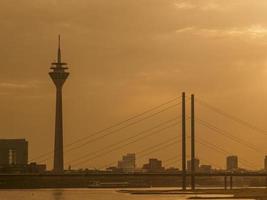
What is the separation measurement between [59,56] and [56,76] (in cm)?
733

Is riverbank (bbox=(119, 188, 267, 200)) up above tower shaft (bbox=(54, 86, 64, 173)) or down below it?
below

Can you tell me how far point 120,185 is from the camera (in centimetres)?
18775

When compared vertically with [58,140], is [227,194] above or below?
below

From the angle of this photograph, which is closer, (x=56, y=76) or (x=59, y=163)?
(x=59, y=163)

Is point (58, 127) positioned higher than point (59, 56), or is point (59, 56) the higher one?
point (59, 56)

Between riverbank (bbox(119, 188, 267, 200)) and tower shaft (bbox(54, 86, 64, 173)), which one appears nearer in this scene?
riverbank (bbox(119, 188, 267, 200))

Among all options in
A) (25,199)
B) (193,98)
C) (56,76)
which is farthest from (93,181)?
(25,199)

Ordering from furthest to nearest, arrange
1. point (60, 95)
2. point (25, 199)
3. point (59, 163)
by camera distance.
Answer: point (60, 95) < point (59, 163) < point (25, 199)

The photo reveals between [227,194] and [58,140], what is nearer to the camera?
[227,194]

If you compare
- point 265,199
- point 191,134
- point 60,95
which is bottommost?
point 265,199

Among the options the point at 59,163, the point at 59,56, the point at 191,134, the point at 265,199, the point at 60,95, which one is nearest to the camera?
the point at 265,199

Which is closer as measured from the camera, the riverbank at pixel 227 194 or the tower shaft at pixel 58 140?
the riverbank at pixel 227 194

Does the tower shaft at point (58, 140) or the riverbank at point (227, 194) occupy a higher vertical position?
the tower shaft at point (58, 140)

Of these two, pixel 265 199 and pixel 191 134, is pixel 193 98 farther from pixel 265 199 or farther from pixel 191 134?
pixel 265 199
